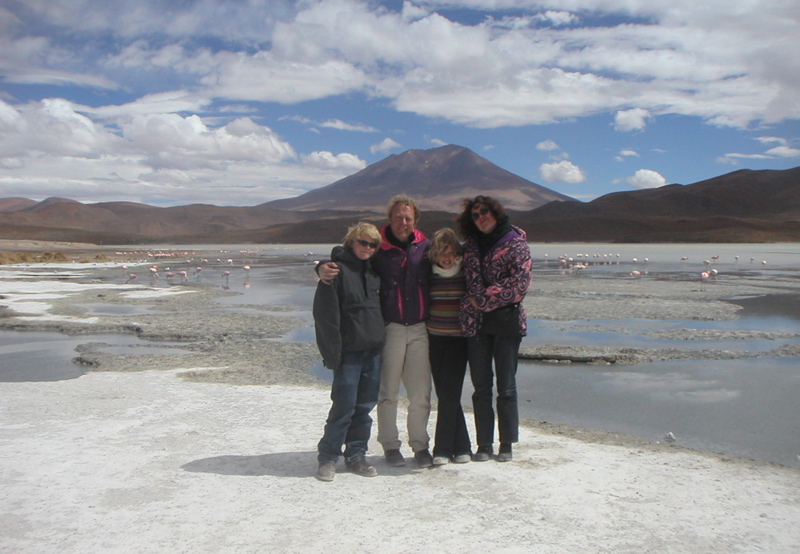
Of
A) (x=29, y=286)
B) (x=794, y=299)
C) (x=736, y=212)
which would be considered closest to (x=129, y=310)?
(x=29, y=286)

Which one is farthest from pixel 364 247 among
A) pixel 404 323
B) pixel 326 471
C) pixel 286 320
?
pixel 286 320

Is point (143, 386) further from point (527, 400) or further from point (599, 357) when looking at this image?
point (599, 357)

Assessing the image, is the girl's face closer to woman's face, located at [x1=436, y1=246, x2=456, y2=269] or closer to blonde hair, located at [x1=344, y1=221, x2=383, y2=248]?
blonde hair, located at [x1=344, y1=221, x2=383, y2=248]

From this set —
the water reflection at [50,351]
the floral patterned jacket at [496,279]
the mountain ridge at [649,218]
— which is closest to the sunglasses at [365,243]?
the floral patterned jacket at [496,279]

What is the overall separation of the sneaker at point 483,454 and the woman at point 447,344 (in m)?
0.06

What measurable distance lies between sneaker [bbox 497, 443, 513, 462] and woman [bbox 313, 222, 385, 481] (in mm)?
821

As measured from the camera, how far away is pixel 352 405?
4.09m

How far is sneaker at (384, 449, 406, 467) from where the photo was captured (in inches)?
168

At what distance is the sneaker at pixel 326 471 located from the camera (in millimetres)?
3961

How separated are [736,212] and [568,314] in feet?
374

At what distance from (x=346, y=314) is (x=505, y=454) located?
1.38 m

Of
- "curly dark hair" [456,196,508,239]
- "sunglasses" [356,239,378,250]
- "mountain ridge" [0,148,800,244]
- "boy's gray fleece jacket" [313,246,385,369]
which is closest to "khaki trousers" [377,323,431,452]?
"boy's gray fleece jacket" [313,246,385,369]

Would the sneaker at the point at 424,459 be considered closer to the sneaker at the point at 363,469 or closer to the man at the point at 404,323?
the man at the point at 404,323

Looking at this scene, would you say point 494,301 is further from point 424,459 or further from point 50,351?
point 50,351
